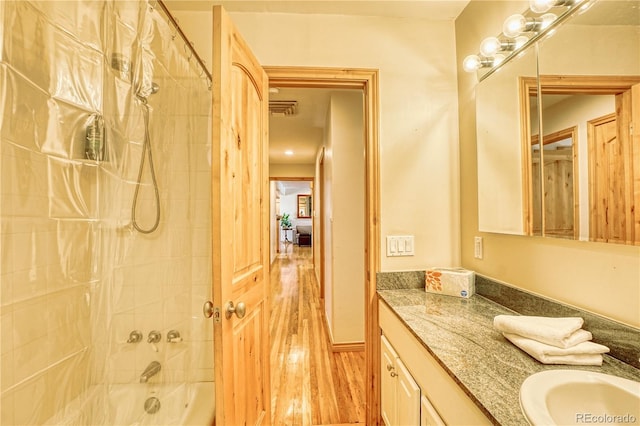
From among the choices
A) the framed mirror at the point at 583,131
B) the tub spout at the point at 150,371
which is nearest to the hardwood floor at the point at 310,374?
the tub spout at the point at 150,371

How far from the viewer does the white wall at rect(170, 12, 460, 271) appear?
1.47m

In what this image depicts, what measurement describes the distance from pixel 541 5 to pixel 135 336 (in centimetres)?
216

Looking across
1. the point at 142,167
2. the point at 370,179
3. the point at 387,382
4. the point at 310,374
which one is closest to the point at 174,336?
the point at 142,167

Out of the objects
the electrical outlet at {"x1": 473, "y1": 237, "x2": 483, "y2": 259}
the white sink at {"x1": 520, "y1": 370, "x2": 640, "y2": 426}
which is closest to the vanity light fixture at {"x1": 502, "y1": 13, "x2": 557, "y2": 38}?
the electrical outlet at {"x1": 473, "y1": 237, "x2": 483, "y2": 259}

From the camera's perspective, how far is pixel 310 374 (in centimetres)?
207

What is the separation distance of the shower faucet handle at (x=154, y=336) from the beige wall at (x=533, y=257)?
1.72 meters

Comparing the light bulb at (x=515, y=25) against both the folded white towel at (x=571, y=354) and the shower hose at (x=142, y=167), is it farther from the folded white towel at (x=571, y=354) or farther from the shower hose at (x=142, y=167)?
the shower hose at (x=142, y=167)

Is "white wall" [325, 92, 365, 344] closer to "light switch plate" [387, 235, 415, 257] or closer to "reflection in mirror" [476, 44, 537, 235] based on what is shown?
"light switch plate" [387, 235, 415, 257]

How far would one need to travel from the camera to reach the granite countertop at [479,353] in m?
0.60

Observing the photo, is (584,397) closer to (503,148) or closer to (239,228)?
(503,148)

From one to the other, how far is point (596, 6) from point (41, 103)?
1.86 m

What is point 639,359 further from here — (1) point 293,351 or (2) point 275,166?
(2) point 275,166

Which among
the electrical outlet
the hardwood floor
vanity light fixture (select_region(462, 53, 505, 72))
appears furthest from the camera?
the hardwood floor

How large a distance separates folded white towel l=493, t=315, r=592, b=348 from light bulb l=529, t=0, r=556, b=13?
1115 mm
